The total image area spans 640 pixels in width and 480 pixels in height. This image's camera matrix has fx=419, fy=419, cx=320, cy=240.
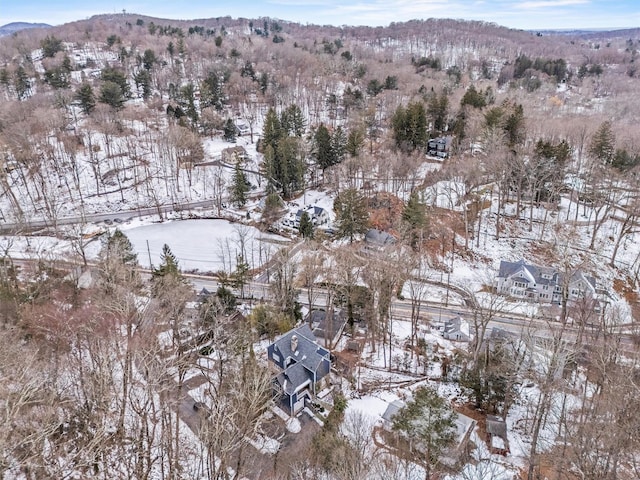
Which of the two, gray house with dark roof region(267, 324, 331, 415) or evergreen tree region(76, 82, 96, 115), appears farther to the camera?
evergreen tree region(76, 82, 96, 115)

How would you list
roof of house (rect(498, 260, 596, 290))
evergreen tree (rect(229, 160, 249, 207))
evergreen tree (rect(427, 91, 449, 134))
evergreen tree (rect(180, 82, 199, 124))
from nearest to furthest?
1. roof of house (rect(498, 260, 596, 290))
2. evergreen tree (rect(229, 160, 249, 207))
3. evergreen tree (rect(427, 91, 449, 134))
4. evergreen tree (rect(180, 82, 199, 124))

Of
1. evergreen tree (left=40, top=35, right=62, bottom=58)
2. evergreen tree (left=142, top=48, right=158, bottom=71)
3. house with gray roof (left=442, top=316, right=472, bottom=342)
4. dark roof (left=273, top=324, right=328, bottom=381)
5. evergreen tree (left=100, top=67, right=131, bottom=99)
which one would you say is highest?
evergreen tree (left=40, top=35, right=62, bottom=58)

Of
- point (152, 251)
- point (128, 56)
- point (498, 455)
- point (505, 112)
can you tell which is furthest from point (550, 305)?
point (128, 56)

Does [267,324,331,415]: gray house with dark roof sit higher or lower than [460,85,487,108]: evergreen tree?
lower

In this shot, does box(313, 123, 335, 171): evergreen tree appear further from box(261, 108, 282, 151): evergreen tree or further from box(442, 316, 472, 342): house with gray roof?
box(442, 316, 472, 342): house with gray roof

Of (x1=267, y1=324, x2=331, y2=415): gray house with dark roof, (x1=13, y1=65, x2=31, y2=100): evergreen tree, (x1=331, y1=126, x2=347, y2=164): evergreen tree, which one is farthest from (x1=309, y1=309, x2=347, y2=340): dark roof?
(x1=13, y1=65, x2=31, y2=100): evergreen tree

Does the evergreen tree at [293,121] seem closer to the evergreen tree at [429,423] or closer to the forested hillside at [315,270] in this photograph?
the forested hillside at [315,270]

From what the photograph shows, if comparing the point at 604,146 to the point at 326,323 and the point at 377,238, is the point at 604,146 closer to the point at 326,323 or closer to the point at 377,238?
the point at 377,238

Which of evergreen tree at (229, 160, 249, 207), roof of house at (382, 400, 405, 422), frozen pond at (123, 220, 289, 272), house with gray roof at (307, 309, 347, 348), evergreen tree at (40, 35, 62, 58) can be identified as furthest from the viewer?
A: evergreen tree at (40, 35, 62, 58)
